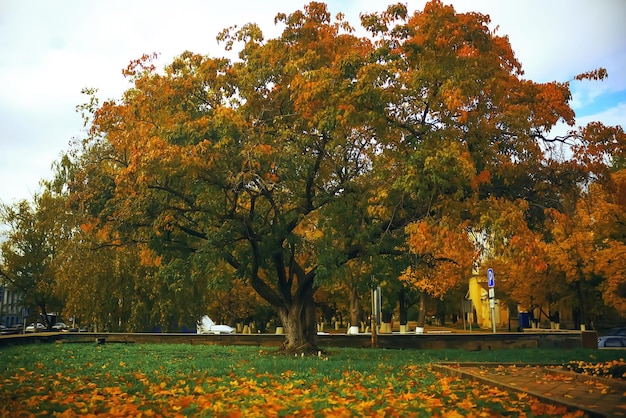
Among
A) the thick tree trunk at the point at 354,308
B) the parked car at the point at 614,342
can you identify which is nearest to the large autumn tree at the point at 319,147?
the parked car at the point at 614,342

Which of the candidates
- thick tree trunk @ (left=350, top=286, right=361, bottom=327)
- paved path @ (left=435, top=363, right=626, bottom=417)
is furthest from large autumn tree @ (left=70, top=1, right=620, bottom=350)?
thick tree trunk @ (left=350, top=286, right=361, bottom=327)

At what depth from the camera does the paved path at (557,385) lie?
7508 mm

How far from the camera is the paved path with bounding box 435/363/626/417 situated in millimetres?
7508

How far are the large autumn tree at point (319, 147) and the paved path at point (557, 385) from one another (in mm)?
3217

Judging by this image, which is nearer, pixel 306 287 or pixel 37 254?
pixel 306 287

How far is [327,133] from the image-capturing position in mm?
17703

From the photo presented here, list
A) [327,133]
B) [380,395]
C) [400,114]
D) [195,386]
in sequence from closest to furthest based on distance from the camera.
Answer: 1. [380,395]
2. [195,386]
3. [400,114]
4. [327,133]

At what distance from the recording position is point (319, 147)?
17.8m

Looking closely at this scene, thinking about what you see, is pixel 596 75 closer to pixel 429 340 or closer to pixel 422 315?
pixel 429 340

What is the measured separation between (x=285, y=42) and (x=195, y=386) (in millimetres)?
11249

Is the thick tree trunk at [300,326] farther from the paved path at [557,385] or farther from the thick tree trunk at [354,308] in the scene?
the thick tree trunk at [354,308]

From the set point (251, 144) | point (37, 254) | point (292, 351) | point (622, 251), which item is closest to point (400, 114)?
point (251, 144)

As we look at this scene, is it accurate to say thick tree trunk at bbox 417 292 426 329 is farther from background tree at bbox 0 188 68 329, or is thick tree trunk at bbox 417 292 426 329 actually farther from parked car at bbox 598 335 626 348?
background tree at bbox 0 188 68 329

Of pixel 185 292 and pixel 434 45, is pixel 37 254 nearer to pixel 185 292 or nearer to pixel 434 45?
pixel 185 292
